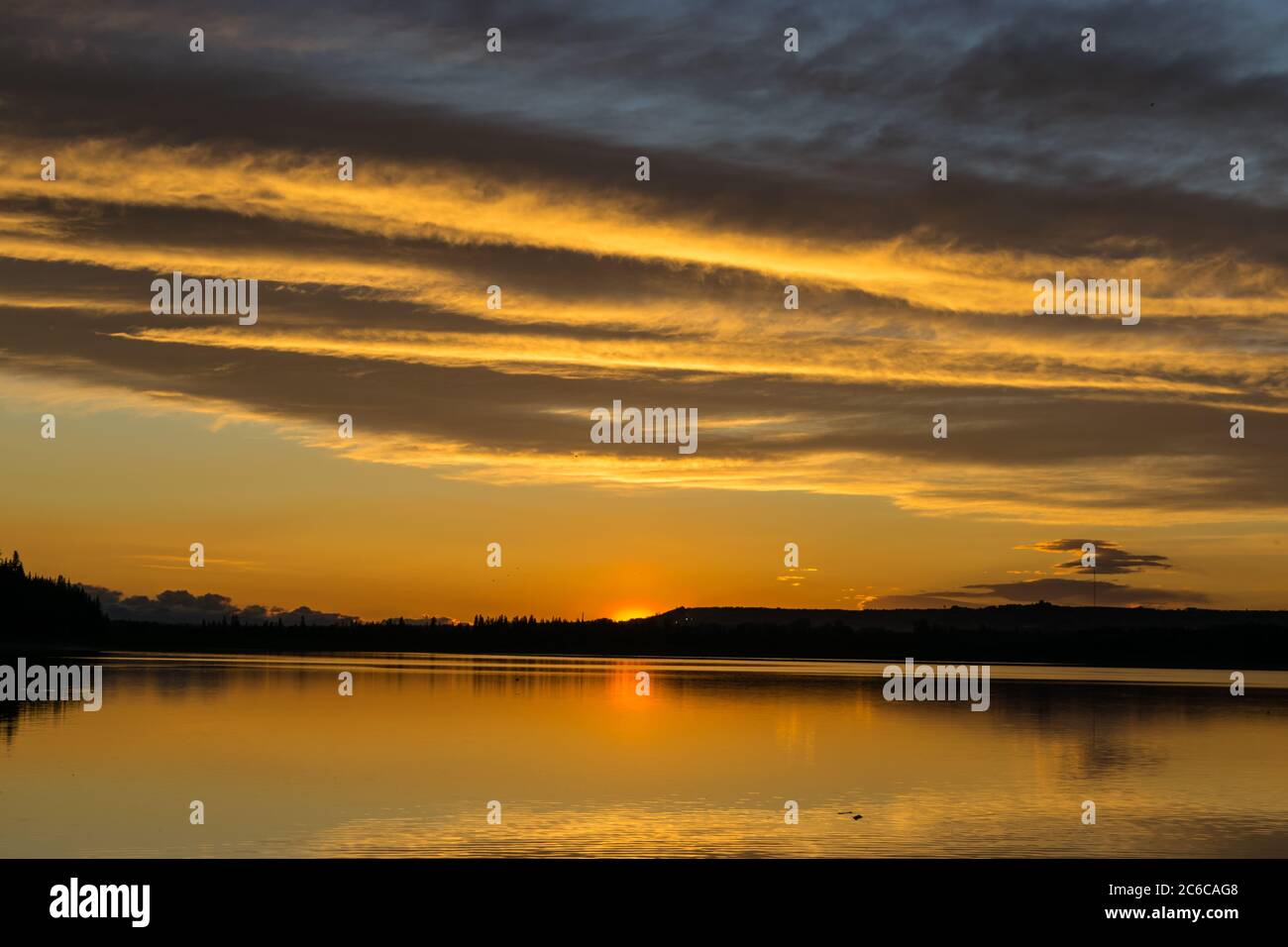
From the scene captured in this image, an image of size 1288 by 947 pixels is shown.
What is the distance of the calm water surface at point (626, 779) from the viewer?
106ft

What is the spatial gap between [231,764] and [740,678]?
306 feet

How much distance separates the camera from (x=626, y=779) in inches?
1727

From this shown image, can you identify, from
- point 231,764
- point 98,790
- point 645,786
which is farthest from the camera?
point 231,764

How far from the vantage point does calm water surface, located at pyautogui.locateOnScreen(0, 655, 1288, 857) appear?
32.2 m

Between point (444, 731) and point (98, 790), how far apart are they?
2329cm

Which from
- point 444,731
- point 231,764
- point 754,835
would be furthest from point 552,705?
point 754,835

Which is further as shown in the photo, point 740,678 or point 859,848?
point 740,678

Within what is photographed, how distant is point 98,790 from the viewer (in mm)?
38562
